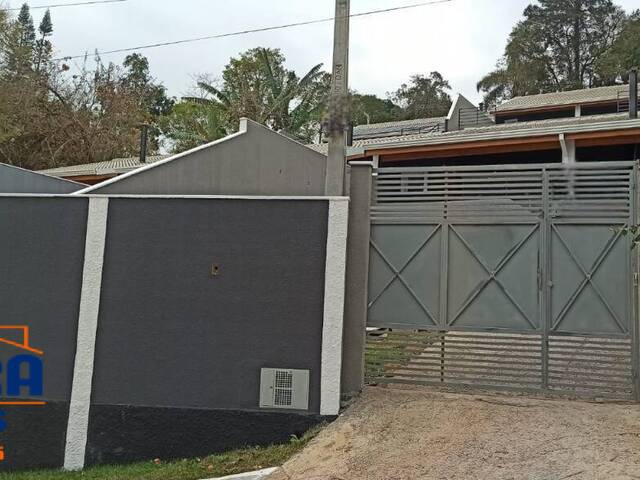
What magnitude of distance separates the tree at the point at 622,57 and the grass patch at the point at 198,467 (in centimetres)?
3161

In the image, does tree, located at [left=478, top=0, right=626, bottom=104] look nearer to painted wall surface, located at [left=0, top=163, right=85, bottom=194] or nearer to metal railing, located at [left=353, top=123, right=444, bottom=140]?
metal railing, located at [left=353, top=123, right=444, bottom=140]

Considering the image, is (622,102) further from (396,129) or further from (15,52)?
(15,52)

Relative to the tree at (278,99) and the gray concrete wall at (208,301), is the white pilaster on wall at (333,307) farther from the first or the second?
the tree at (278,99)

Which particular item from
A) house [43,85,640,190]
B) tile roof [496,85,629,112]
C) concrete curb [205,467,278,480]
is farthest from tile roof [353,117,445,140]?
concrete curb [205,467,278,480]

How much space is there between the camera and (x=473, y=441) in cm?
473

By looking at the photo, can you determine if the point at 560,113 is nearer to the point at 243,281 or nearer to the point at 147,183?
the point at 147,183

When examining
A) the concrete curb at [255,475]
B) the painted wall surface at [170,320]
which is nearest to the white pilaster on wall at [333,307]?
the painted wall surface at [170,320]

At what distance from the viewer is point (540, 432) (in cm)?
480

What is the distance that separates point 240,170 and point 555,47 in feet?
118

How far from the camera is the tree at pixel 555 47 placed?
126 feet

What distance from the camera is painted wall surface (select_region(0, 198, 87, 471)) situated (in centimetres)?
609

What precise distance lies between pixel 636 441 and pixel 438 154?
316 inches

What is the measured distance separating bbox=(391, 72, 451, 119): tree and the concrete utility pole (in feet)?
106

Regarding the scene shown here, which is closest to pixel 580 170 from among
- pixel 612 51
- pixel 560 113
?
pixel 560 113
